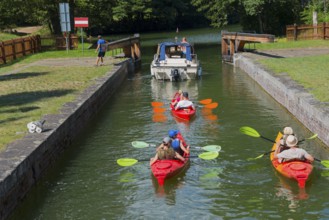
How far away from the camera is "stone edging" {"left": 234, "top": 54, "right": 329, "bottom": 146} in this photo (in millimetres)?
13695

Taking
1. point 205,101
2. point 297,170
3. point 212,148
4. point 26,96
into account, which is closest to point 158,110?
point 205,101

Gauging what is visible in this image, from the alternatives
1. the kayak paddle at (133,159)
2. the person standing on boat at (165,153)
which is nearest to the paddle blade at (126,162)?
the kayak paddle at (133,159)

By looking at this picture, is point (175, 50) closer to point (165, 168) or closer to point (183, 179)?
point (183, 179)

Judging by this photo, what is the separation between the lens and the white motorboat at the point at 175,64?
2631cm

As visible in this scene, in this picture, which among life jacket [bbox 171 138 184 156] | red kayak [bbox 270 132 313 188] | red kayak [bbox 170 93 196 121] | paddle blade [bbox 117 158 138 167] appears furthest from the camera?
red kayak [bbox 170 93 196 121]

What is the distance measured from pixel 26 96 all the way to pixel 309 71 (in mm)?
11816

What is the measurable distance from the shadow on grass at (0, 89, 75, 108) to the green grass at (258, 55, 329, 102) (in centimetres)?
902

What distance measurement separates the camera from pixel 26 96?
18.7 metres

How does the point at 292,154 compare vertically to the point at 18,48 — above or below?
below

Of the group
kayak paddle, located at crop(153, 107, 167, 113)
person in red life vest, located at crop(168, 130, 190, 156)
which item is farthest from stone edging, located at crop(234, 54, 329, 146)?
kayak paddle, located at crop(153, 107, 167, 113)

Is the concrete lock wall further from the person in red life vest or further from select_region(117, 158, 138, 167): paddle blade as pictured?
the person in red life vest

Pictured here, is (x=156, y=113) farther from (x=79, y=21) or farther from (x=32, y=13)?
(x=32, y=13)

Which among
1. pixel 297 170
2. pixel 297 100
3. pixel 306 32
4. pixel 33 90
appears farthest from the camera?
pixel 306 32

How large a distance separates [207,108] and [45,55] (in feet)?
63.4
